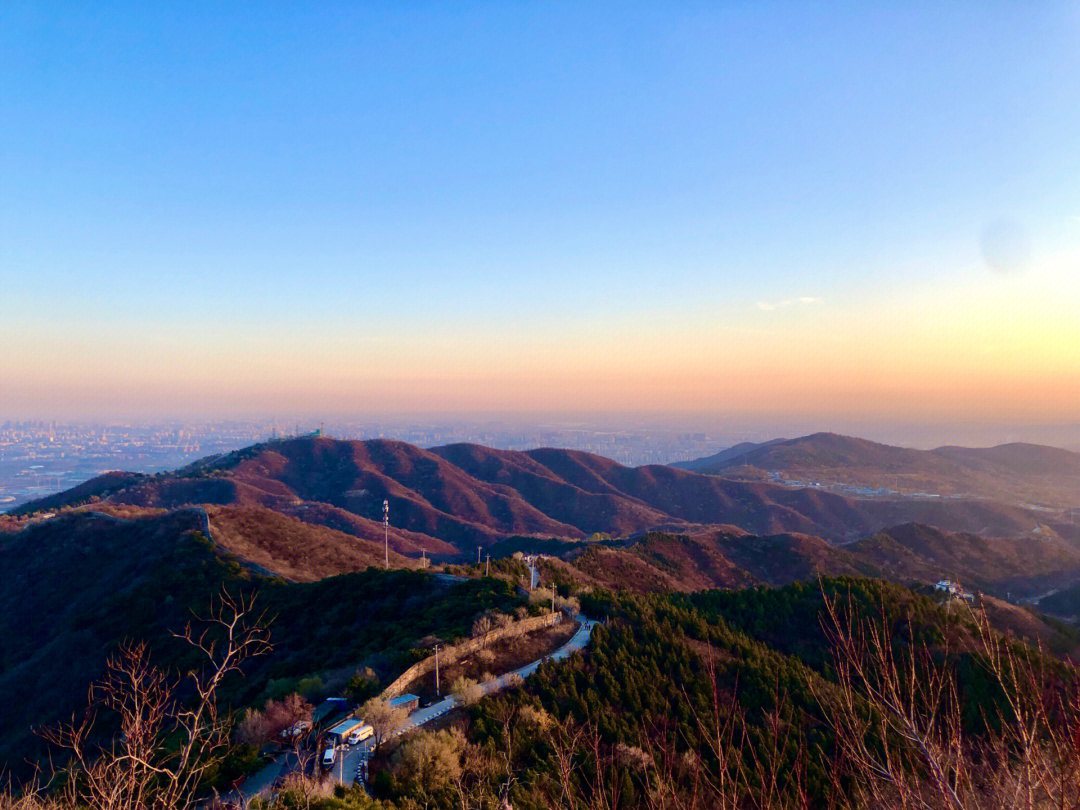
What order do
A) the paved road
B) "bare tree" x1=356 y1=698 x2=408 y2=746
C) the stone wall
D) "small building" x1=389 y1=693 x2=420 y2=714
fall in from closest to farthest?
the paved road < "bare tree" x1=356 y1=698 x2=408 y2=746 < "small building" x1=389 y1=693 x2=420 y2=714 < the stone wall

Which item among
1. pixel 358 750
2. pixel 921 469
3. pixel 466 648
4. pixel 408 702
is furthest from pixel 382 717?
pixel 921 469

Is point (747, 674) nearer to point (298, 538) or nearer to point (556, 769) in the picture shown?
point (556, 769)

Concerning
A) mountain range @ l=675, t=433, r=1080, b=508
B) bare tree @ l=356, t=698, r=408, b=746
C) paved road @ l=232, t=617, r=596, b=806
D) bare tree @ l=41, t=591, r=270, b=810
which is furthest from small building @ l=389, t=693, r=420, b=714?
mountain range @ l=675, t=433, r=1080, b=508

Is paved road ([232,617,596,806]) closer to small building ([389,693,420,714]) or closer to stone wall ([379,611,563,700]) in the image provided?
small building ([389,693,420,714])

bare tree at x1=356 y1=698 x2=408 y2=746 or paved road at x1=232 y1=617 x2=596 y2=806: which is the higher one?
bare tree at x1=356 y1=698 x2=408 y2=746

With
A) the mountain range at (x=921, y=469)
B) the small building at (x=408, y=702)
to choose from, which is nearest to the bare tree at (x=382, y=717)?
the small building at (x=408, y=702)

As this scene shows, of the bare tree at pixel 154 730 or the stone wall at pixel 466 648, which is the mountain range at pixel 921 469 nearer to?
the stone wall at pixel 466 648

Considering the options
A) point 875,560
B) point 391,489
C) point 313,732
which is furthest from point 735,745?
point 391,489
